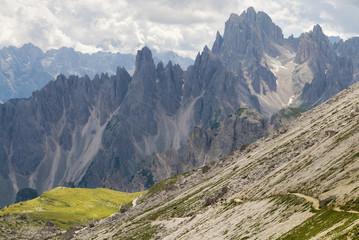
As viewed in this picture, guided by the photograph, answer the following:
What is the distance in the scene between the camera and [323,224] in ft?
143

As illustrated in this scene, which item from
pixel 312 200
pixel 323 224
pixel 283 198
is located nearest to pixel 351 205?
pixel 323 224

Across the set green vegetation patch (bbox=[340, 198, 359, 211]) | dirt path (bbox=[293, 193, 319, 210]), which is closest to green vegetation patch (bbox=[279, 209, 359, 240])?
green vegetation patch (bbox=[340, 198, 359, 211])

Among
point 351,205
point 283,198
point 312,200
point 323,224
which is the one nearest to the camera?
point 323,224

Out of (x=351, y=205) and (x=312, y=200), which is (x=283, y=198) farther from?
(x=351, y=205)

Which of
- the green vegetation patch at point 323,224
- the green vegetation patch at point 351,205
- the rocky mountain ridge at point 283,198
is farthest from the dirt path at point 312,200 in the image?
the green vegetation patch at point 351,205

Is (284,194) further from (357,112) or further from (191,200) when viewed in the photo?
(191,200)

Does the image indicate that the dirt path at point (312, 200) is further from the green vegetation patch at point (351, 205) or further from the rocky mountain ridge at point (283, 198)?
the green vegetation patch at point (351, 205)

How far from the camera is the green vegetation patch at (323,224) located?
40244mm

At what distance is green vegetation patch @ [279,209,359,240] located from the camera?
132 ft

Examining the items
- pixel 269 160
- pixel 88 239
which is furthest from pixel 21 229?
pixel 269 160

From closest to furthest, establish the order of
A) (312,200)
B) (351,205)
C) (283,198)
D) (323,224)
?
(323,224) < (351,205) < (312,200) < (283,198)

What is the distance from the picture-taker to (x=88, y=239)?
118250 mm

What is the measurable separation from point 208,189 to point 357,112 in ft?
133

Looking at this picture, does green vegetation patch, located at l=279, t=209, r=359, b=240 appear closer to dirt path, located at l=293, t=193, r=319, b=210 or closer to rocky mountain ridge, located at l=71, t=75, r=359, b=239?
rocky mountain ridge, located at l=71, t=75, r=359, b=239
